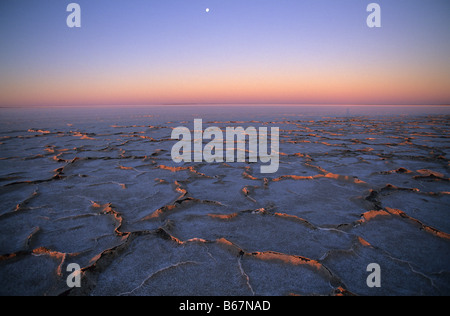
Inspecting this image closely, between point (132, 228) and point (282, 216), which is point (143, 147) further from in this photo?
point (282, 216)

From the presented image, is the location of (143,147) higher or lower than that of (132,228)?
higher

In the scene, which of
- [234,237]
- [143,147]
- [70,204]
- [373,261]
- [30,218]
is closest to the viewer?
[373,261]

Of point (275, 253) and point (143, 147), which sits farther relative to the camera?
point (143, 147)

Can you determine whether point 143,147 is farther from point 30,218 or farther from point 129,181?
point 30,218
